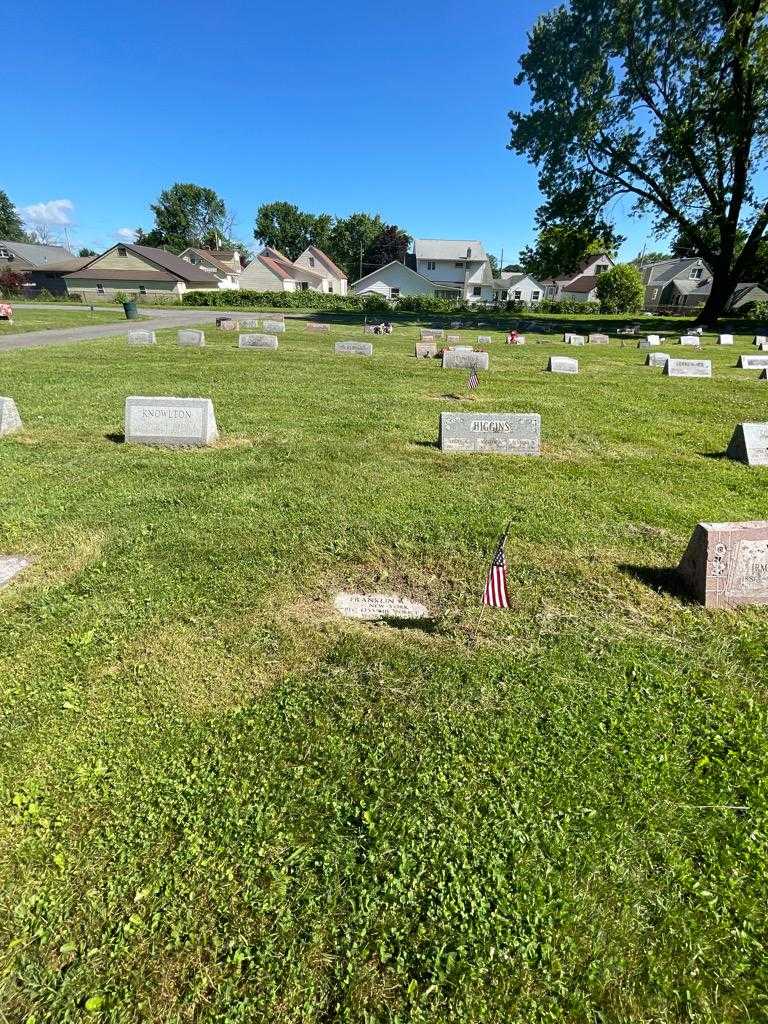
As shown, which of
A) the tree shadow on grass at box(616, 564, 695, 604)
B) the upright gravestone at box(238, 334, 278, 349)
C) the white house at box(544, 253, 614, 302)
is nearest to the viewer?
the tree shadow on grass at box(616, 564, 695, 604)

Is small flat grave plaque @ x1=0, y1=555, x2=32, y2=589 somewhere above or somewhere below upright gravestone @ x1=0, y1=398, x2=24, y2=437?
below

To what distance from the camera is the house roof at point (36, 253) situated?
64062 mm

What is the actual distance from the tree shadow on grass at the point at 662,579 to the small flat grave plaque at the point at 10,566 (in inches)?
217

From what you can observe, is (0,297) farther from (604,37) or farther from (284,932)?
(284,932)

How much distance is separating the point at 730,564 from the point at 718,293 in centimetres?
3911

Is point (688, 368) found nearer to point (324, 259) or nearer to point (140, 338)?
point (140, 338)

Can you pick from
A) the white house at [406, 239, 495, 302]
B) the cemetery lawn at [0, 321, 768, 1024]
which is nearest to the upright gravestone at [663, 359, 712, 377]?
the cemetery lawn at [0, 321, 768, 1024]

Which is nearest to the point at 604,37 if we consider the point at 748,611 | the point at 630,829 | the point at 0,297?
the point at 748,611

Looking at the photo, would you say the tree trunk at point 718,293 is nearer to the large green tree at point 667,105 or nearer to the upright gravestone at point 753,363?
the large green tree at point 667,105

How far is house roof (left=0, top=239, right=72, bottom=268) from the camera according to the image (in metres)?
64.1

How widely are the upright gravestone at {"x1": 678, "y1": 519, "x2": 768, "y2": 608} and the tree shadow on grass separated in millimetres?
133

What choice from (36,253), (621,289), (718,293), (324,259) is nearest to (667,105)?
(718,293)

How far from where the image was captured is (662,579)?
4.79 m

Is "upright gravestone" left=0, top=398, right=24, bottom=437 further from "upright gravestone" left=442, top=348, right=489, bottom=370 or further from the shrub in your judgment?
the shrub
